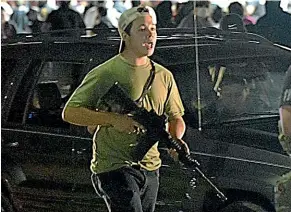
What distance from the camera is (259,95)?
200 centimetres

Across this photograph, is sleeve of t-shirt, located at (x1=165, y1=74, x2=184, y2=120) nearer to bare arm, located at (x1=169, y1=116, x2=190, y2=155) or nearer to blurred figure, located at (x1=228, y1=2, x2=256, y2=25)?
bare arm, located at (x1=169, y1=116, x2=190, y2=155)

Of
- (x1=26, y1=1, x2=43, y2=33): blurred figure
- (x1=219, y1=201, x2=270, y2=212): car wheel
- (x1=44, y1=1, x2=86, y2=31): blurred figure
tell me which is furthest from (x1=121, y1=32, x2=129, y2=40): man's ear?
(x1=219, y1=201, x2=270, y2=212): car wheel

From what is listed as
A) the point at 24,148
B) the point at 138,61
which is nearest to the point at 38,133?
the point at 24,148

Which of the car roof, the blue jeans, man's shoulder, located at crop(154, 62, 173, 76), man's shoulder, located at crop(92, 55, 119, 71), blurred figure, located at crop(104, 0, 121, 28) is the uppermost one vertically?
blurred figure, located at crop(104, 0, 121, 28)

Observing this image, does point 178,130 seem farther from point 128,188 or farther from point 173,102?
point 128,188

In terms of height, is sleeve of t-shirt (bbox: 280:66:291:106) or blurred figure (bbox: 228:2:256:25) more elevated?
blurred figure (bbox: 228:2:256:25)

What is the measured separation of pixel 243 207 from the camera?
201 cm

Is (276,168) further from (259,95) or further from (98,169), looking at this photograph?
(98,169)

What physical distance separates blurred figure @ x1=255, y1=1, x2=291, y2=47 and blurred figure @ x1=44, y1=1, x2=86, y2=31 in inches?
17.2

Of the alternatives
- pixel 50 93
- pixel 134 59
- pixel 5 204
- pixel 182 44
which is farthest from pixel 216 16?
pixel 5 204

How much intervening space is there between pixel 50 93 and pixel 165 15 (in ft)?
1.11

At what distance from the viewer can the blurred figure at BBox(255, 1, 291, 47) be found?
1.99 m

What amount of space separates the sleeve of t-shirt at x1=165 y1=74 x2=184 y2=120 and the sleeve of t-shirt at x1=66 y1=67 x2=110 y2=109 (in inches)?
5.9

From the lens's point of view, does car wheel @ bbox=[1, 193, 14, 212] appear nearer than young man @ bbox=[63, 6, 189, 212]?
No
